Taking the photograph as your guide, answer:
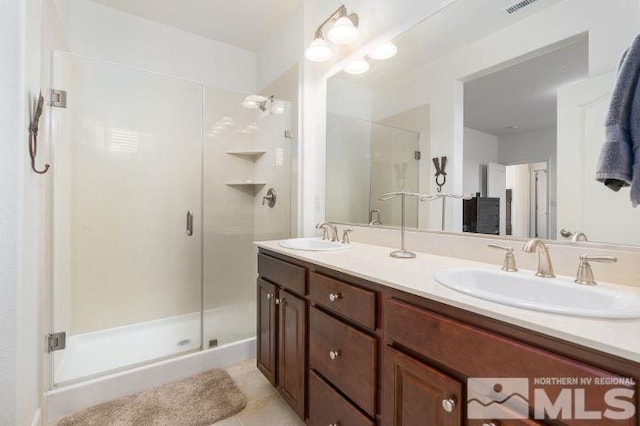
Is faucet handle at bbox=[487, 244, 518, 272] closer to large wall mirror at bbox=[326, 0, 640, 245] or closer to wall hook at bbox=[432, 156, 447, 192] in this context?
large wall mirror at bbox=[326, 0, 640, 245]

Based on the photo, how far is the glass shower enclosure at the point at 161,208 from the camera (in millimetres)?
2119

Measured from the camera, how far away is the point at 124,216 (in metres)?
2.38

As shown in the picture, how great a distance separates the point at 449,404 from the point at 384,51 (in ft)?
5.79

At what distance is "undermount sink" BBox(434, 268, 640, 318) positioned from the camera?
65cm

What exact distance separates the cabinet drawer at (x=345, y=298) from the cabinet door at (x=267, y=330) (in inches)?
16.0

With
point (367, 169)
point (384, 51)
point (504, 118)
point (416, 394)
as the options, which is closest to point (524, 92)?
point (504, 118)

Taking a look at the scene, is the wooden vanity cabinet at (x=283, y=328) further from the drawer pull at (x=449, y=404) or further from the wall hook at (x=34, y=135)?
the wall hook at (x=34, y=135)

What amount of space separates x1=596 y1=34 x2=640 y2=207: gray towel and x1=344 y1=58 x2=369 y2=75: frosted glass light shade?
1.35 m

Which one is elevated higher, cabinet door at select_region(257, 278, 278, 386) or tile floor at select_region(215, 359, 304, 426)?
cabinet door at select_region(257, 278, 278, 386)

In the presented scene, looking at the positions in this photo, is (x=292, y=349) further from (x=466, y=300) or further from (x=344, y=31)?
(x=344, y=31)

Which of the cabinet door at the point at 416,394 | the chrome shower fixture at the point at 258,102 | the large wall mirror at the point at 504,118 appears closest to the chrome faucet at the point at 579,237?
the large wall mirror at the point at 504,118

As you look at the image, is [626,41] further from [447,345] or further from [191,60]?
[191,60]

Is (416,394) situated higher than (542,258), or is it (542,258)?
(542,258)

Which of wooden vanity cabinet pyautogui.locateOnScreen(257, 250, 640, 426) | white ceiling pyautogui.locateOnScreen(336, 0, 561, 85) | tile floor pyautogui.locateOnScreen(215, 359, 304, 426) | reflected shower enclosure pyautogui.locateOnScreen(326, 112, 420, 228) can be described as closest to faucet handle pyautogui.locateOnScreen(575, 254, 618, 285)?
wooden vanity cabinet pyautogui.locateOnScreen(257, 250, 640, 426)
